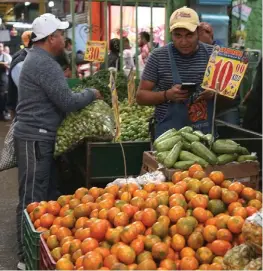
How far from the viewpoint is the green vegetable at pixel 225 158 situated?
3.90 m

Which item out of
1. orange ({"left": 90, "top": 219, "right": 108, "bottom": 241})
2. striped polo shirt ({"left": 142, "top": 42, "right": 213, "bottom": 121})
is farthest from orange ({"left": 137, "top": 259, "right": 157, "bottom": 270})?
striped polo shirt ({"left": 142, "top": 42, "right": 213, "bottom": 121})

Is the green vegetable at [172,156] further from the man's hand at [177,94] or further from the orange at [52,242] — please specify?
the orange at [52,242]

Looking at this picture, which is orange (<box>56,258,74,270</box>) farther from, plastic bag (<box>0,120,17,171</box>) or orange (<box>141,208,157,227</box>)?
plastic bag (<box>0,120,17,171</box>)

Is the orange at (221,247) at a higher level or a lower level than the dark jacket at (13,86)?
lower

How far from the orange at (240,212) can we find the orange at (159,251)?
1.52 feet

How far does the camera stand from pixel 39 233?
3068 millimetres

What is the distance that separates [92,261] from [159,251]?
33 centimetres

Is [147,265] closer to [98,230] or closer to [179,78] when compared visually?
[98,230]

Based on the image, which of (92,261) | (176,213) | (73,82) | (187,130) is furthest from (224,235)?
(73,82)

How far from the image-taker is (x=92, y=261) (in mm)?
2553

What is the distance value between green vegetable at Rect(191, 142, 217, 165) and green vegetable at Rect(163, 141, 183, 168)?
0.37 feet

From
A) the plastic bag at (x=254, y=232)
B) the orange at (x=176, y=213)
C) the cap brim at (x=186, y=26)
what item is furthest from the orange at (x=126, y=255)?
the cap brim at (x=186, y=26)

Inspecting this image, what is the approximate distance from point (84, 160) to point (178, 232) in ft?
8.30

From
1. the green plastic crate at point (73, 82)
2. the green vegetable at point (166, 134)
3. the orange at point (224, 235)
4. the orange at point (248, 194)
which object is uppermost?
the green plastic crate at point (73, 82)
